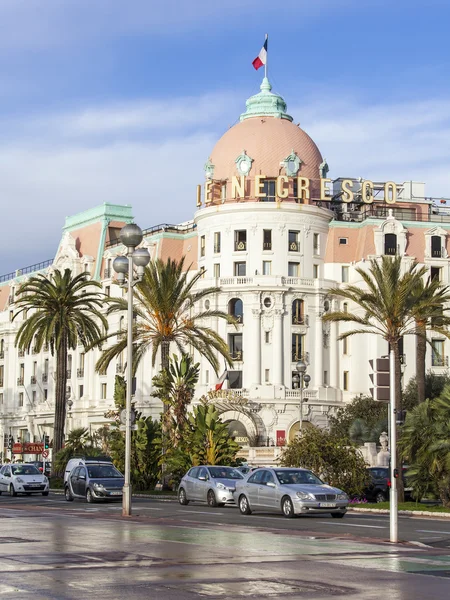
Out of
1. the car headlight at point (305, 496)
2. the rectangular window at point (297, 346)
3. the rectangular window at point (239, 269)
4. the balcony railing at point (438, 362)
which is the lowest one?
the car headlight at point (305, 496)

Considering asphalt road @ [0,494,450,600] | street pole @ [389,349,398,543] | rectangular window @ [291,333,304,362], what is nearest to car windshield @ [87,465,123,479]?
asphalt road @ [0,494,450,600]

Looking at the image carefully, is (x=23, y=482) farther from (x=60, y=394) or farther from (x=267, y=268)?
(x=267, y=268)

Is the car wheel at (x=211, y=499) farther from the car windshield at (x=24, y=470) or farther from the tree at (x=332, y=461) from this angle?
the car windshield at (x=24, y=470)

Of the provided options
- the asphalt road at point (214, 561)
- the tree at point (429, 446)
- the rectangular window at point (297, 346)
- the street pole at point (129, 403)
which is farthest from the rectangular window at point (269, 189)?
the asphalt road at point (214, 561)

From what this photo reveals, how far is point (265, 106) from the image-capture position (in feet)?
271

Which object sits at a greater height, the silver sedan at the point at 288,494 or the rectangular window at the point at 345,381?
the rectangular window at the point at 345,381

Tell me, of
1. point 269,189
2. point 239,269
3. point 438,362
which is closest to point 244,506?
point 239,269

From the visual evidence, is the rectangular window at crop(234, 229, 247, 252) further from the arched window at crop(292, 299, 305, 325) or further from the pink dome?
the arched window at crop(292, 299, 305, 325)

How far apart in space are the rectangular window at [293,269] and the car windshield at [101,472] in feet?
149

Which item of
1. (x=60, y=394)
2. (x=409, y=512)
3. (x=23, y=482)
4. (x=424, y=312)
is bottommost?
(x=409, y=512)

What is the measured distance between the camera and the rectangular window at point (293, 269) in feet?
266

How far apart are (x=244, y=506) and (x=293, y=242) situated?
52.6 metres

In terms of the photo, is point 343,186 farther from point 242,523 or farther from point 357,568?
point 357,568

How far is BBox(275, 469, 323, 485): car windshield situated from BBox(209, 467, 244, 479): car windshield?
20.3ft
